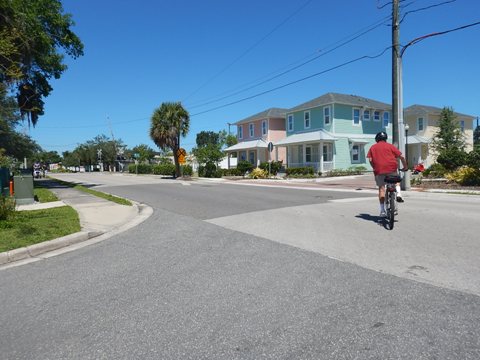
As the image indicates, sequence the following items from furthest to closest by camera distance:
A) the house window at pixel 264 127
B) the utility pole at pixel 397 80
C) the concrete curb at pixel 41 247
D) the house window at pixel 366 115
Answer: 1. the house window at pixel 264 127
2. the house window at pixel 366 115
3. the utility pole at pixel 397 80
4. the concrete curb at pixel 41 247

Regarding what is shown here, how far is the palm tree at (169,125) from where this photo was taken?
123 ft

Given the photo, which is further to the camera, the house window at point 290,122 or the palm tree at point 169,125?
the house window at point 290,122

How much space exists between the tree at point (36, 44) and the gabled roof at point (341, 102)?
20.3 metres

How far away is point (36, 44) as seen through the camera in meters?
19.6

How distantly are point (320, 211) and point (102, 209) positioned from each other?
6721 millimetres

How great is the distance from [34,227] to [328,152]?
28.5 metres

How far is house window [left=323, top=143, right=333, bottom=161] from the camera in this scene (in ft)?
110

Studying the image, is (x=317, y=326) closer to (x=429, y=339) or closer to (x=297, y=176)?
(x=429, y=339)

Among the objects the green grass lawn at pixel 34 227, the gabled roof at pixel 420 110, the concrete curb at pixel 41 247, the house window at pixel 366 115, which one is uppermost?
the gabled roof at pixel 420 110

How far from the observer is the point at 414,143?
36.1 m

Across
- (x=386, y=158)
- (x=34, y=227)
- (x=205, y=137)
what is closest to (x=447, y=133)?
(x=386, y=158)

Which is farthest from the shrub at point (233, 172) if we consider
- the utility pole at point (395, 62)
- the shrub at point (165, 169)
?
the utility pole at point (395, 62)

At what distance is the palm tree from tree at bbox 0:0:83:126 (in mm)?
13649

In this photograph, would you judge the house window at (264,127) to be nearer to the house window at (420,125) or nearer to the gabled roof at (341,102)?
the gabled roof at (341,102)
